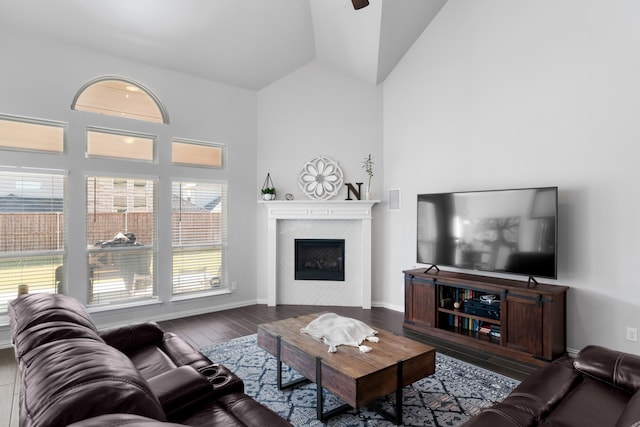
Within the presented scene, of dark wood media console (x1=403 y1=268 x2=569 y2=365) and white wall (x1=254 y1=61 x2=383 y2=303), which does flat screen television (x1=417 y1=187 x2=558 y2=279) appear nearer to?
dark wood media console (x1=403 y1=268 x2=569 y2=365)

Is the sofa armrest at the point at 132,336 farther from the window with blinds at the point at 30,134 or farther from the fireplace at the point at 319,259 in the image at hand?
the fireplace at the point at 319,259

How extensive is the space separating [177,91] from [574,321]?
18.1 feet

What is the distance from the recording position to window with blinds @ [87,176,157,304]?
4422 mm

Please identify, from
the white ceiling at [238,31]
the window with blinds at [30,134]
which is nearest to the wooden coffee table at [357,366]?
the window with blinds at [30,134]

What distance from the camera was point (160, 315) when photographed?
16.0ft

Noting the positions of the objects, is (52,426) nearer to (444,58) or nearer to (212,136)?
(212,136)

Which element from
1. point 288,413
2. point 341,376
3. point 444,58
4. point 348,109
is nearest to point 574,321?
point 341,376

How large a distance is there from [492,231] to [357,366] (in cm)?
239

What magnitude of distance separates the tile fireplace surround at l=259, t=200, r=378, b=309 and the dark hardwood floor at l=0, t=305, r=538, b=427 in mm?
211

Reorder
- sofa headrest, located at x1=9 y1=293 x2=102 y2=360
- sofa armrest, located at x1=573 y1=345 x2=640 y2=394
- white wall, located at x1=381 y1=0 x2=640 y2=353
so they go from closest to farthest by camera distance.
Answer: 1. sofa headrest, located at x1=9 y1=293 x2=102 y2=360
2. sofa armrest, located at x1=573 y1=345 x2=640 y2=394
3. white wall, located at x1=381 y1=0 x2=640 y2=353

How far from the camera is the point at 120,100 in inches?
181

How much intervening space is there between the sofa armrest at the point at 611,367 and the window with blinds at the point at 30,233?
5053 millimetres

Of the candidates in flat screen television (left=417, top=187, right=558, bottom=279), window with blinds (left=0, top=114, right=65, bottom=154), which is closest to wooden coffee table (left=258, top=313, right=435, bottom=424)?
flat screen television (left=417, top=187, right=558, bottom=279)

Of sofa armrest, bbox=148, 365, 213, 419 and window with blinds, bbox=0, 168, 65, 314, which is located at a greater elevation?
window with blinds, bbox=0, 168, 65, 314
